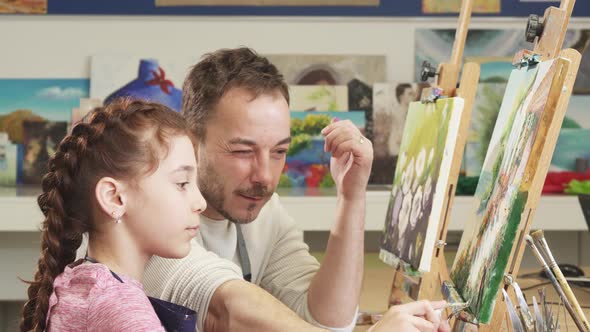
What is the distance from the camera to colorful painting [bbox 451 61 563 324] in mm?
1232

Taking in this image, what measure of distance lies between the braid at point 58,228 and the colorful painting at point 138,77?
2606mm

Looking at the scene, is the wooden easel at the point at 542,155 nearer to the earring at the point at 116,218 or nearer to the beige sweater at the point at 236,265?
the beige sweater at the point at 236,265

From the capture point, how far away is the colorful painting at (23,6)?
12.7 feet

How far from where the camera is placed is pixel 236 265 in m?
1.47

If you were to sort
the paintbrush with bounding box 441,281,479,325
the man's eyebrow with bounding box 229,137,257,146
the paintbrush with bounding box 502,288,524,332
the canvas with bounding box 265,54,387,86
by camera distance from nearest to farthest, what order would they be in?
1. the paintbrush with bounding box 502,288,524,332
2. the paintbrush with bounding box 441,281,479,325
3. the man's eyebrow with bounding box 229,137,257,146
4. the canvas with bounding box 265,54,387,86

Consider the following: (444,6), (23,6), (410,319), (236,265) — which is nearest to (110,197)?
(236,265)

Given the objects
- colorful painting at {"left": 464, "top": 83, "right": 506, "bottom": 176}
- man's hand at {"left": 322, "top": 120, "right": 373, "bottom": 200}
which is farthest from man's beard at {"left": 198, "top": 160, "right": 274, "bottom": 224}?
colorful painting at {"left": 464, "top": 83, "right": 506, "bottom": 176}

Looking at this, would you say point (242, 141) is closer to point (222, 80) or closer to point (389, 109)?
point (222, 80)

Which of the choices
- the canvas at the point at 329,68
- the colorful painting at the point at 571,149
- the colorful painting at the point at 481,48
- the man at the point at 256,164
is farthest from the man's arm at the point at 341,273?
the colorful painting at the point at 571,149

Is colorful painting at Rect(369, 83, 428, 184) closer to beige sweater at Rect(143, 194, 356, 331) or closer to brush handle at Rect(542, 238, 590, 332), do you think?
beige sweater at Rect(143, 194, 356, 331)

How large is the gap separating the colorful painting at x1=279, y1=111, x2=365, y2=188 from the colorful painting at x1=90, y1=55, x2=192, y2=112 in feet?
1.77

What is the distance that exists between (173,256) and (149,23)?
9.29 feet

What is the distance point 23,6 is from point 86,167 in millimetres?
2858

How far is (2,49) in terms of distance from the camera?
3.88 meters
